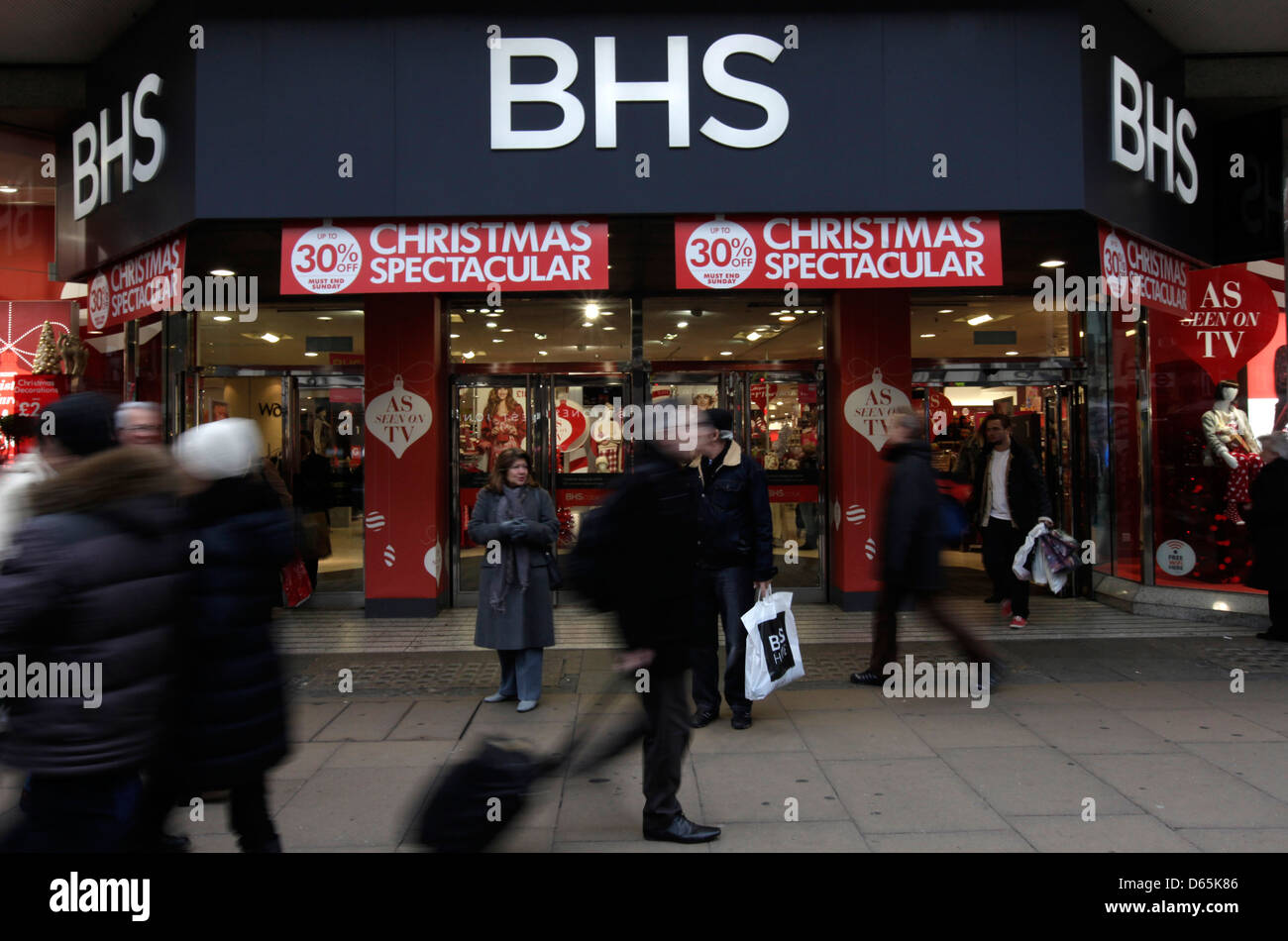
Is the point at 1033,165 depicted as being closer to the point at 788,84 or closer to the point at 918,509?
the point at 788,84

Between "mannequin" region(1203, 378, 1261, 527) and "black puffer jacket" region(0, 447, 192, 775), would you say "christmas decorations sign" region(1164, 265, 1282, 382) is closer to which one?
"mannequin" region(1203, 378, 1261, 527)

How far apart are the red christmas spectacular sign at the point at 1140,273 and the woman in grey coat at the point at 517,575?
5.36 meters

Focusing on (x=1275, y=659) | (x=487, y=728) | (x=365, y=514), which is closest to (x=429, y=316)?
(x=365, y=514)

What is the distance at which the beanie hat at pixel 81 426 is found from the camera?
Result: 9.31ft

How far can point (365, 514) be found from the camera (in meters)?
9.72

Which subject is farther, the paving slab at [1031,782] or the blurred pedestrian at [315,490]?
the blurred pedestrian at [315,490]

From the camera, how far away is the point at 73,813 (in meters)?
2.62

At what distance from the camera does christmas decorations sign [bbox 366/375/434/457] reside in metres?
9.66

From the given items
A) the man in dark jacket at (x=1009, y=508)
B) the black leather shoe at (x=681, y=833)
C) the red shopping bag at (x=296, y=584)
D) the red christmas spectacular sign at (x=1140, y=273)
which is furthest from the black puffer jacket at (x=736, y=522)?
the red shopping bag at (x=296, y=584)

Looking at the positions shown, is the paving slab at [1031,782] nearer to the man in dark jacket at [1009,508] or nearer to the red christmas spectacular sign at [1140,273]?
the man in dark jacket at [1009,508]

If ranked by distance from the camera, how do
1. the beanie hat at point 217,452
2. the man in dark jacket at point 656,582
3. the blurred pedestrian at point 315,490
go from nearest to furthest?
the beanie hat at point 217,452 < the man in dark jacket at point 656,582 < the blurred pedestrian at point 315,490

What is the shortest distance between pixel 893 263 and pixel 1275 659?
4466 millimetres

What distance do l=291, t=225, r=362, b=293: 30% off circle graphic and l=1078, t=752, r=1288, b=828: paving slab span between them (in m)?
6.32

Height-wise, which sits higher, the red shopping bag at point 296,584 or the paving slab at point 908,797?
the red shopping bag at point 296,584
